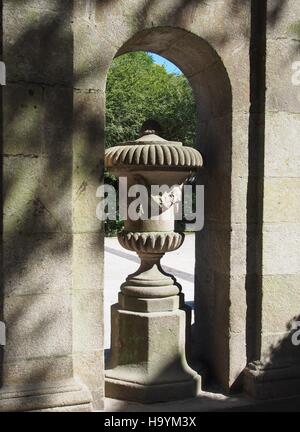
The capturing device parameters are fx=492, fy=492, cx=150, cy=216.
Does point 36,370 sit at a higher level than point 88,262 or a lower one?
lower

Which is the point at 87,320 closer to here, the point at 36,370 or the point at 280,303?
the point at 36,370

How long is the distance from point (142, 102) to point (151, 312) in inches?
865

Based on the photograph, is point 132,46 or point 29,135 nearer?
point 29,135

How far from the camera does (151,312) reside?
13.9ft

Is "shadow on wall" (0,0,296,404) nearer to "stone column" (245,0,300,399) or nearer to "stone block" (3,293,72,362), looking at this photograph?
"stone block" (3,293,72,362)

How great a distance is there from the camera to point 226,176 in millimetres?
4176

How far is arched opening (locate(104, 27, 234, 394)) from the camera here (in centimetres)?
410

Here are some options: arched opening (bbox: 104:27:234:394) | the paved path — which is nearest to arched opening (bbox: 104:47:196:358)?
the paved path

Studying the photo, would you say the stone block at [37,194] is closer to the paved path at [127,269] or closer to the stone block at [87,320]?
the stone block at [87,320]

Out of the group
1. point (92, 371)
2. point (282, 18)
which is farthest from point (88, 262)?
point (282, 18)

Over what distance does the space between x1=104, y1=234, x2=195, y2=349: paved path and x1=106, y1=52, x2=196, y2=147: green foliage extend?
7.65 m

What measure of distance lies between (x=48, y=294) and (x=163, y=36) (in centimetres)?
227
